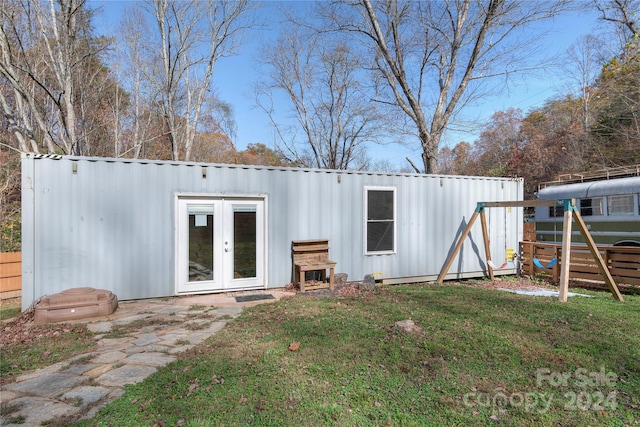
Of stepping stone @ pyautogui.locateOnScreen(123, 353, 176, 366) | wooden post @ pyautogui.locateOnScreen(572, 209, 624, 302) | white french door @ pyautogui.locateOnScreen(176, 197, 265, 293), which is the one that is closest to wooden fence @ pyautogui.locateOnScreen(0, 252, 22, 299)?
white french door @ pyautogui.locateOnScreen(176, 197, 265, 293)

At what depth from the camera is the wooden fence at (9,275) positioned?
22.5ft

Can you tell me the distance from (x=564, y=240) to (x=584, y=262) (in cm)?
233

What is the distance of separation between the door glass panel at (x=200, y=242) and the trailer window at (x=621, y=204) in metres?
10.2

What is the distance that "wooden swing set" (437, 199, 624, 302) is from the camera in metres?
6.01

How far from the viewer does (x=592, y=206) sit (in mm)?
9680

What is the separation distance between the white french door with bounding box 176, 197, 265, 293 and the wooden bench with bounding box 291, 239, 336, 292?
647 mm

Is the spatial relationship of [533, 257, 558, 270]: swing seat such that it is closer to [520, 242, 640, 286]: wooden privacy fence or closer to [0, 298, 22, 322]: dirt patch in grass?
[520, 242, 640, 286]: wooden privacy fence

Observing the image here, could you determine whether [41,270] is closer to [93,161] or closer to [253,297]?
[93,161]

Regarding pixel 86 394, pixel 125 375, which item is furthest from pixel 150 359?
pixel 86 394

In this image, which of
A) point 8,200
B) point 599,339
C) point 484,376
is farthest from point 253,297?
point 8,200

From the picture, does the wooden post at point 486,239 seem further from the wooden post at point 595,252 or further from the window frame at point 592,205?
the window frame at point 592,205

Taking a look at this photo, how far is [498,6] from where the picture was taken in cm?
1098

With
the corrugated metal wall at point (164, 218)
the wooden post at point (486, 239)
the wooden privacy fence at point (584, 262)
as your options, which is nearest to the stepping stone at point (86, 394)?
the corrugated metal wall at point (164, 218)

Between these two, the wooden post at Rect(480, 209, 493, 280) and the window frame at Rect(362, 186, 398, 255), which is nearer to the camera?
the window frame at Rect(362, 186, 398, 255)
